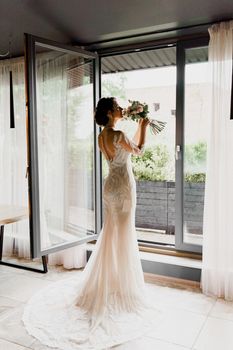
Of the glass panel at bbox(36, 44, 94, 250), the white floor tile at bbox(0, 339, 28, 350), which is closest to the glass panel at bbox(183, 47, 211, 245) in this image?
the glass panel at bbox(36, 44, 94, 250)

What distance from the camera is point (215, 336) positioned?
2.29 m

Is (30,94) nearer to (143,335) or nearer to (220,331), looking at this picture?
(143,335)

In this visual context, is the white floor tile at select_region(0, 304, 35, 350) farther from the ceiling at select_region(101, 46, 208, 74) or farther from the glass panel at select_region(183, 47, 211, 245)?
the ceiling at select_region(101, 46, 208, 74)

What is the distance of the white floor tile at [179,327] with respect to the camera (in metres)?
2.25

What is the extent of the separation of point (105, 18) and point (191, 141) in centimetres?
141

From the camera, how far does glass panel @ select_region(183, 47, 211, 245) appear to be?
3.18 metres

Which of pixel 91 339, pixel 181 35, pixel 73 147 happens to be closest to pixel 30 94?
pixel 73 147

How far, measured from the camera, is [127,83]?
187 inches

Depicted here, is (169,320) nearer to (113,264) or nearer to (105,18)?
(113,264)

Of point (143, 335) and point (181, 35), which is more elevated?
point (181, 35)

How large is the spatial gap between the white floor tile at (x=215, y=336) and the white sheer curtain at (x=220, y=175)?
0.44 meters

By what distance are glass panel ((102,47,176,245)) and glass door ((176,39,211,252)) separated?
1.21m

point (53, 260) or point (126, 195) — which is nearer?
point (126, 195)

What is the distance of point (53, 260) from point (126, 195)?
1557 mm
